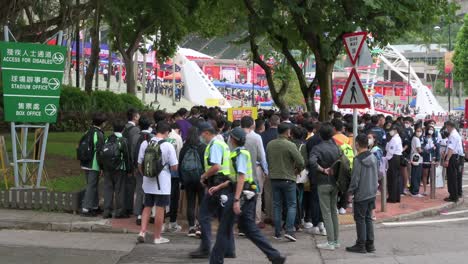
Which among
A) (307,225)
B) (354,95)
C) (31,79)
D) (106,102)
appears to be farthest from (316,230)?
(106,102)

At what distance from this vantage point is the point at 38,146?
13.7 m

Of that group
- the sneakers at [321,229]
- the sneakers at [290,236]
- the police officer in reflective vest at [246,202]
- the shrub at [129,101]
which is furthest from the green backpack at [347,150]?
the shrub at [129,101]

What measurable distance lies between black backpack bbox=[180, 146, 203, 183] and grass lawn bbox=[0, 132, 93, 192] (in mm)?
3905

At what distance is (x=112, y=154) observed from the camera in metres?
10.9

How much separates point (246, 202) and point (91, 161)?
4277 mm

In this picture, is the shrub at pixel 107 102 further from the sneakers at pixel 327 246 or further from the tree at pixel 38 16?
the sneakers at pixel 327 246

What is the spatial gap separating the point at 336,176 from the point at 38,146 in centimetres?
695

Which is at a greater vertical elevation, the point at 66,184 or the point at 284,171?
the point at 284,171

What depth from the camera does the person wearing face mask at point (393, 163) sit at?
47.3ft

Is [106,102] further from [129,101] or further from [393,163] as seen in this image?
[393,163]

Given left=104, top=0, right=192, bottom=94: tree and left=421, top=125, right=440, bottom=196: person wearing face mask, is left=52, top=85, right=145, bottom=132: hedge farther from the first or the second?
left=421, top=125, right=440, bottom=196: person wearing face mask

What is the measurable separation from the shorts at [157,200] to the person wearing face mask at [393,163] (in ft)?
21.0

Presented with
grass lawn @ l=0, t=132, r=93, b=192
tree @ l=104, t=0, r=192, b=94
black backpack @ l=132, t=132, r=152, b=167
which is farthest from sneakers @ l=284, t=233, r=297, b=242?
tree @ l=104, t=0, r=192, b=94

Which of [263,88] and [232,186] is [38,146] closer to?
[232,186]
